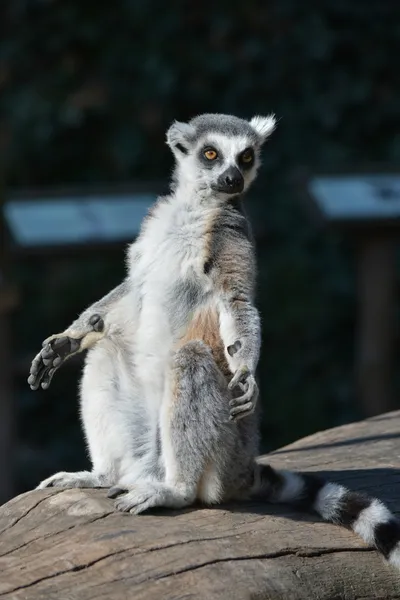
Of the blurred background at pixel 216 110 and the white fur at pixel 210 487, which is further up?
the blurred background at pixel 216 110

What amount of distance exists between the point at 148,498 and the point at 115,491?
0.17m

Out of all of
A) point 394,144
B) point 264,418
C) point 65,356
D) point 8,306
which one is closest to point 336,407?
point 264,418

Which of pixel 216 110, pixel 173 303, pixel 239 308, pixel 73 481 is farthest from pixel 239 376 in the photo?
pixel 216 110

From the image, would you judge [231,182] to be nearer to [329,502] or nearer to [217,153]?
[217,153]

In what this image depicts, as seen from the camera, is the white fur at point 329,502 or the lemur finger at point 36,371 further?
the lemur finger at point 36,371

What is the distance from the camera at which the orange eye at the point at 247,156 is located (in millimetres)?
4277

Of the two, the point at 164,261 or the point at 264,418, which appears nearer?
the point at 164,261

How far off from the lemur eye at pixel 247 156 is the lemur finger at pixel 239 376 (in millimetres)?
939

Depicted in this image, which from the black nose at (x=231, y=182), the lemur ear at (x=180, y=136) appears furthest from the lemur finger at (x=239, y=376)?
the lemur ear at (x=180, y=136)

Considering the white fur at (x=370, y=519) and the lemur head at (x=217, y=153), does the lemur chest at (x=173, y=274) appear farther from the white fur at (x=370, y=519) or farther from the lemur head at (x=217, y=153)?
the white fur at (x=370, y=519)

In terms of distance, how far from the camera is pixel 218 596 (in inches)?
128

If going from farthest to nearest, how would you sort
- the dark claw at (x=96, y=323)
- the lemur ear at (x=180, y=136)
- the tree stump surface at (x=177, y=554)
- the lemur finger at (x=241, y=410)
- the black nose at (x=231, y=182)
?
the lemur ear at (x=180, y=136), the dark claw at (x=96, y=323), the black nose at (x=231, y=182), the lemur finger at (x=241, y=410), the tree stump surface at (x=177, y=554)

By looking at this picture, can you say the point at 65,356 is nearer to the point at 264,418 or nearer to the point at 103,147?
the point at 264,418

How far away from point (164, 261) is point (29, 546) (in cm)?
112
